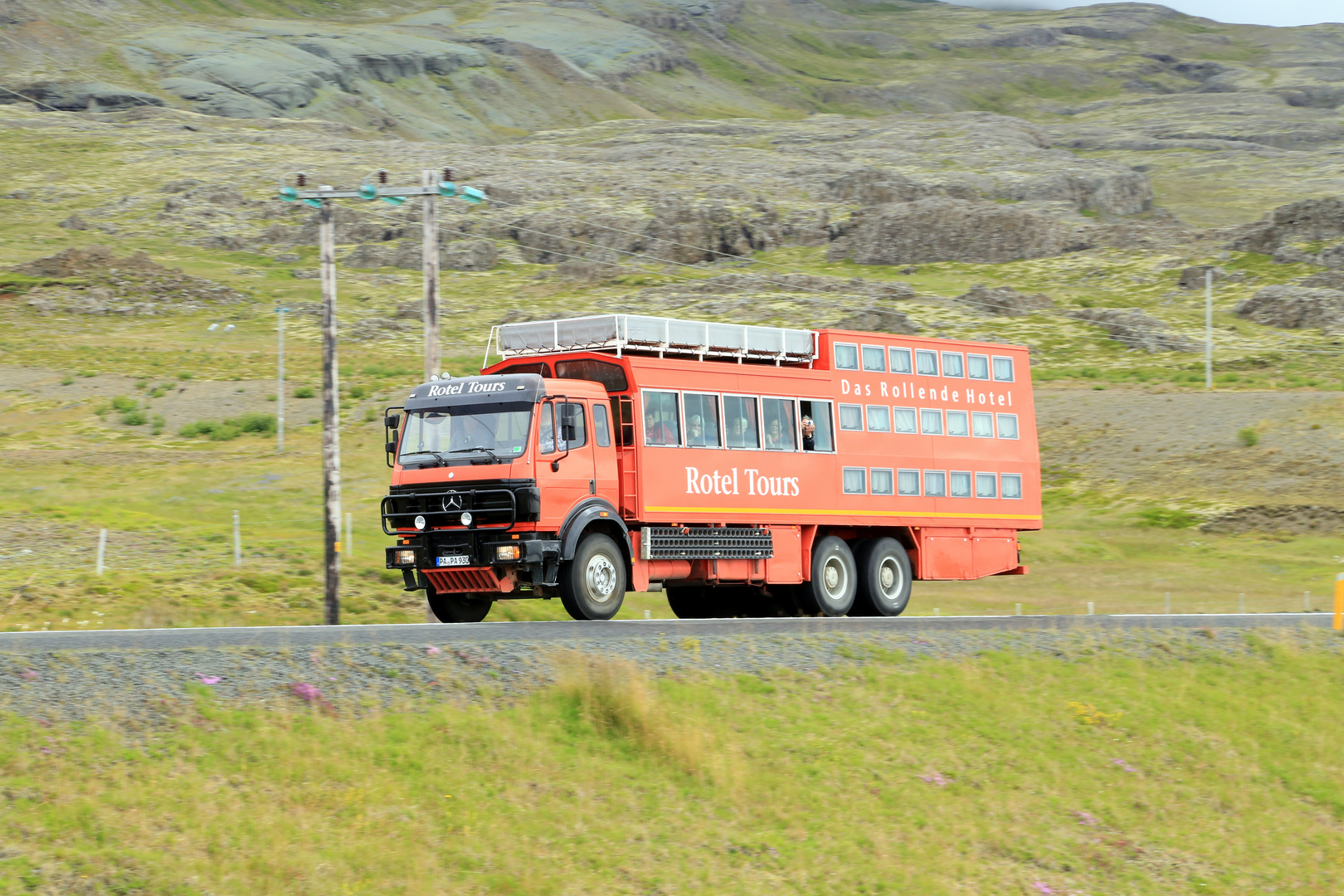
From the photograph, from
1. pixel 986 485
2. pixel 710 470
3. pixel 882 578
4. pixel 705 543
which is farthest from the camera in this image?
pixel 986 485

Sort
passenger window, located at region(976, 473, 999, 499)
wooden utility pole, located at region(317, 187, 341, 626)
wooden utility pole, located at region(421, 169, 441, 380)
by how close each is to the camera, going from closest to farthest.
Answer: wooden utility pole, located at region(317, 187, 341, 626)
wooden utility pole, located at region(421, 169, 441, 380)
passenger window, located at region(976, 473, 999, 499)

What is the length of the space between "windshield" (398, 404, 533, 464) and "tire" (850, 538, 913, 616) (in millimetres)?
8438

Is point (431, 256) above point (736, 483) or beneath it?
above

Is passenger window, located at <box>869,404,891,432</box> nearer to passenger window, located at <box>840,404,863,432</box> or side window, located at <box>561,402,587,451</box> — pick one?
passenger window, located at <box>840,404,863,432</box>

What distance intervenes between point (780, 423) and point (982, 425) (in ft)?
18.9

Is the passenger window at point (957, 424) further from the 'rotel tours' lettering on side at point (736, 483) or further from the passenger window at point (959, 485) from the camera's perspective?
the 'rotel tours' lettering on side at point (736, 483)

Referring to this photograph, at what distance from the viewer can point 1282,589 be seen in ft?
135

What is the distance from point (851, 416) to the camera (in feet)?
86.4

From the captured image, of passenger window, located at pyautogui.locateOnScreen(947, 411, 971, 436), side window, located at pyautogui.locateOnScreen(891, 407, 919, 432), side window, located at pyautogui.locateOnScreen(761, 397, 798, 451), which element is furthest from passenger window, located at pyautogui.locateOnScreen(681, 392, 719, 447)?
passenger window, located at pyautogui.locateOnScreen(947, 411, 971, 436)

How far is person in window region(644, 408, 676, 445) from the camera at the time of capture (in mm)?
22531

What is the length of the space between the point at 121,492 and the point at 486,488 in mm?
35363

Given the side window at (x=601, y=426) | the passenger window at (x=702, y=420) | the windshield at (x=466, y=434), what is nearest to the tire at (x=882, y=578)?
the passenger window at (x=702, y=420)

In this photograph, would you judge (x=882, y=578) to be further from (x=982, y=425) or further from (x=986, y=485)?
(x=982, y=425)

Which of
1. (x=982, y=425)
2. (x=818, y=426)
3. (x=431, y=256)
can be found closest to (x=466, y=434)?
(x=818, y=426)
